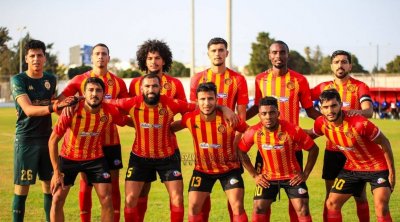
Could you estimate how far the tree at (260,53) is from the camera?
65188 millimetres

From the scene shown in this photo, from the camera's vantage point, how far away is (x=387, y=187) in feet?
24.1

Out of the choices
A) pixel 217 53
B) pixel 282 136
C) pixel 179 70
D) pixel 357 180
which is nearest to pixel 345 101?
pixel 357 180

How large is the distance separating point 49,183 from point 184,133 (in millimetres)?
18182

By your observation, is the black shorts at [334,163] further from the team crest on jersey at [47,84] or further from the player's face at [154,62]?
the team crest on jersey at [47,84]

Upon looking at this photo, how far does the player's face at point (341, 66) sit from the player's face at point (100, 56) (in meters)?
3.23

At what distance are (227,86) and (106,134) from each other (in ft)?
6.04

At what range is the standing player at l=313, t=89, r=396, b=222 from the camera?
7320 mm

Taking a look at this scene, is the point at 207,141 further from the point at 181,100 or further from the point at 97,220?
the point at 97,220

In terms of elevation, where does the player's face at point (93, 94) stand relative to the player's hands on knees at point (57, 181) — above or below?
above

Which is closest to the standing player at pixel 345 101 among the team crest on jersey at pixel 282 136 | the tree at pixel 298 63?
the team crest on jersey at pixel 282 136

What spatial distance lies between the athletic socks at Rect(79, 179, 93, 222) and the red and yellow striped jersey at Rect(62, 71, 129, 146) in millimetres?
651

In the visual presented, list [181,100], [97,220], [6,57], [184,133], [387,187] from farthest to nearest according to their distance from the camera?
[6,57], [184,133], [97,220], [181,100], [387,187]

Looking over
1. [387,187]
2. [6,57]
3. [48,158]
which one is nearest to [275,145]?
[387,187]

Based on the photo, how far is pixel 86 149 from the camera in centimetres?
767
